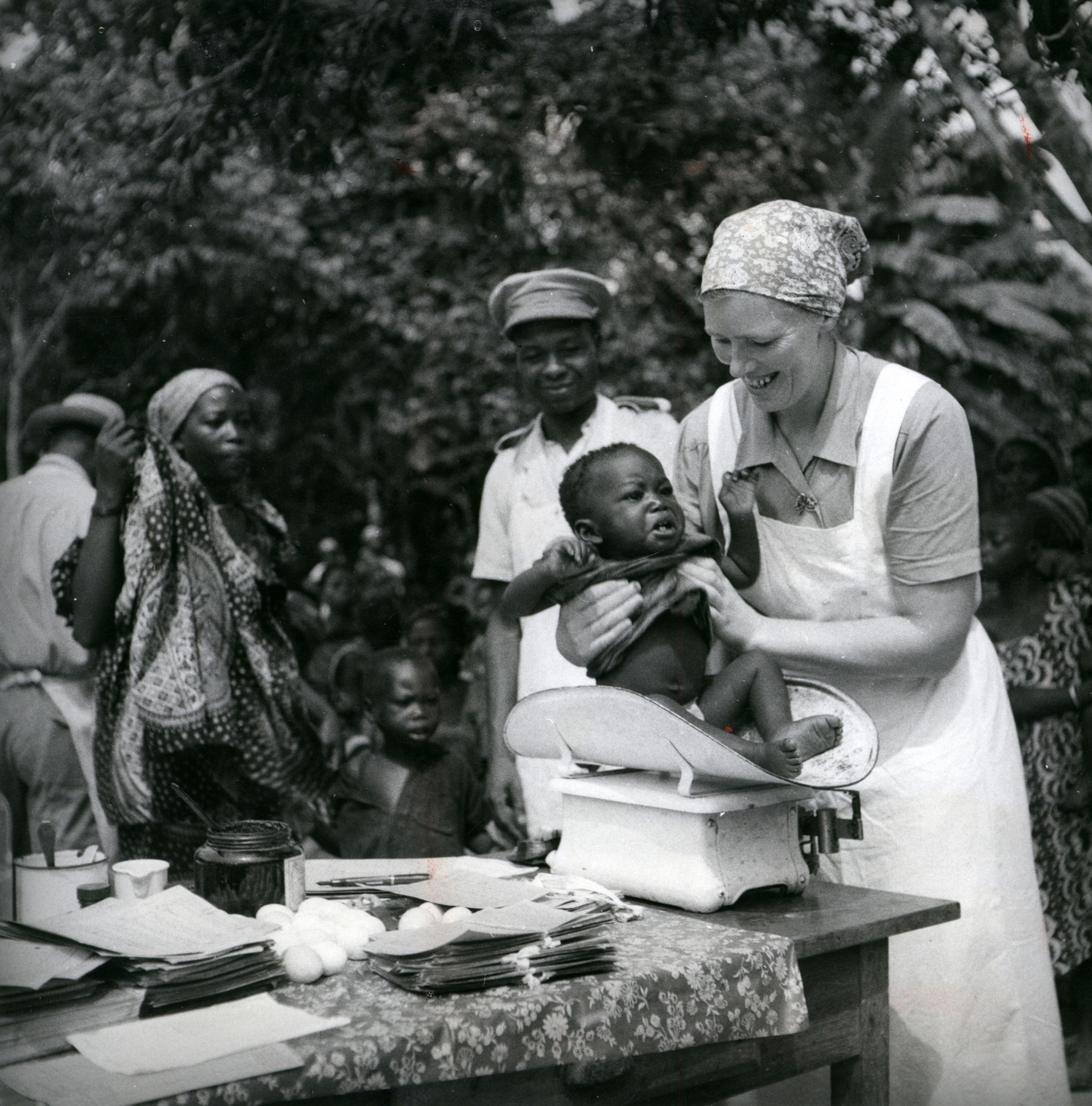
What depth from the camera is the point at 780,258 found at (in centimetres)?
261

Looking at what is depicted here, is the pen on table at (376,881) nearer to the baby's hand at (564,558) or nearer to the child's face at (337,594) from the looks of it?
the baby's hand at (564,558)

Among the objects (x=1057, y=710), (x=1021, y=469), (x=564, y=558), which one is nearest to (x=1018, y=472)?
(x=1021, y=469)

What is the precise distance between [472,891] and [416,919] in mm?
165

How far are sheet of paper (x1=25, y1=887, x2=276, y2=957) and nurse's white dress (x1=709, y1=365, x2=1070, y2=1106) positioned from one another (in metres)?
1.36

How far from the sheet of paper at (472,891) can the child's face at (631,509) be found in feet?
2.37

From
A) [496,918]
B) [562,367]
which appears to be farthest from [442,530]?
[496,918]

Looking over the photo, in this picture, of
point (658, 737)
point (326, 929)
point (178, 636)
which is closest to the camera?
point (326, 929)

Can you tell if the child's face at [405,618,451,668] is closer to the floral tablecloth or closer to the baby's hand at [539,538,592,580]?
the baby's hand at [539,538,592,580]

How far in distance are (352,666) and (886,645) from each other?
2.67 metres

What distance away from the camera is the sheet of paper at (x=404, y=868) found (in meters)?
2.55

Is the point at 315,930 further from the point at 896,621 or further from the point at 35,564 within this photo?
the point at 35,564

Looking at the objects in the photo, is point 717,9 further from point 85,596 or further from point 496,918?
point 496,918

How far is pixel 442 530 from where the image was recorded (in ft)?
17.2

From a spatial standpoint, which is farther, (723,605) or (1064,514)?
(1064,514)
